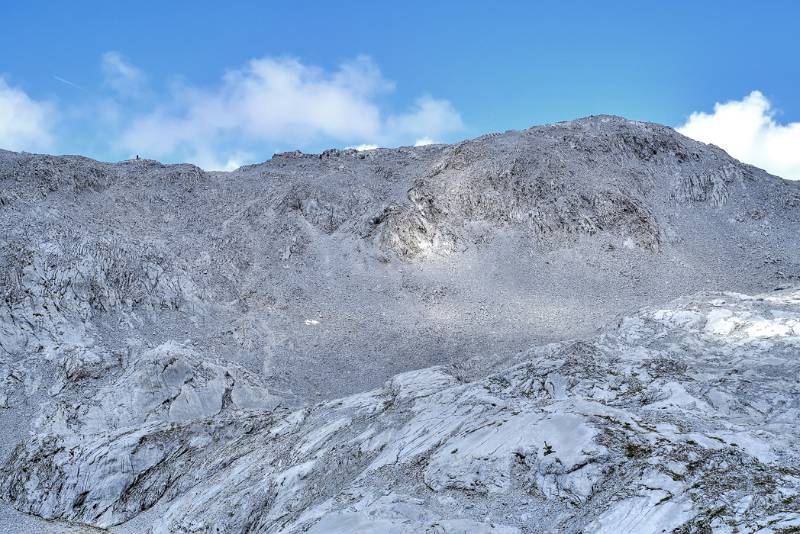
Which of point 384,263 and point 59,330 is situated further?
point 384,263

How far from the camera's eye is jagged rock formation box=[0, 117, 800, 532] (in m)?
14.3

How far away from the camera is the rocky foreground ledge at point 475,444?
40.9 ft

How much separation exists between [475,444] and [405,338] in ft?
84.0

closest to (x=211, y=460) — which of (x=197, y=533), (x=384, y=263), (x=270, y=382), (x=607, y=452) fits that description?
(x=197, y=533)

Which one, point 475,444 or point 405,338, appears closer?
point 475,444

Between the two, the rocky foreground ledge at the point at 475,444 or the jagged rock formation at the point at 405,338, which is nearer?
the rocky foreground ledge at the point at 475,444

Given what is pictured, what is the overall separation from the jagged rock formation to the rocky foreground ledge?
11cm

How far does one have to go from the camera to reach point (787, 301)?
96.5 feet

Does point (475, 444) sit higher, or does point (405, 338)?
point (405, 338)

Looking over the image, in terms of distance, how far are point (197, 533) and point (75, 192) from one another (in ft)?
150

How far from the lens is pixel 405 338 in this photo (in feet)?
136

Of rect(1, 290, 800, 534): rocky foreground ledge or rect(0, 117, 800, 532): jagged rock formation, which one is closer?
rect(1, 290, 800, 534): rocky foreground ledge

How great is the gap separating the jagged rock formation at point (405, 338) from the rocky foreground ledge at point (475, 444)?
0.11 meters

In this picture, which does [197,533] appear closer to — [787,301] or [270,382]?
[270,382]
